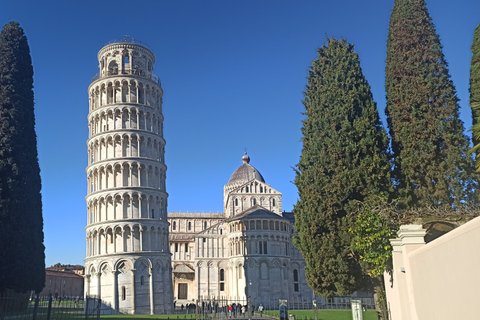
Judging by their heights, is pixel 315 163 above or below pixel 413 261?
above

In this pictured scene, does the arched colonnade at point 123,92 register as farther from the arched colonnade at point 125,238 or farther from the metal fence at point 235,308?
the metal fence at point 235,308

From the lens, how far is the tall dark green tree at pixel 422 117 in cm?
1866

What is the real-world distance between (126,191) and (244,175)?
34.5 meters

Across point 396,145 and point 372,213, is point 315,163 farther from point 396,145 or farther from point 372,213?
point 372,213

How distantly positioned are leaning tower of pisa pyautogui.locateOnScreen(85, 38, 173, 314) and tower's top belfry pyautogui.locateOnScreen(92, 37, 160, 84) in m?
0.10

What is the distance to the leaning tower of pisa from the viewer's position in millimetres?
42594

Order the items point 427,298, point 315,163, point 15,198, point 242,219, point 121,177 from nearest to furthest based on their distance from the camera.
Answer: point 427,298 → point 315,163 → point 15,198 → point 121,177 → point 242,219

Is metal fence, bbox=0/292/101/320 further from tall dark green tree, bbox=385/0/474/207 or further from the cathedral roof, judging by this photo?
the cathedral roof

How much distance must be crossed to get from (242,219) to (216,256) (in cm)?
726

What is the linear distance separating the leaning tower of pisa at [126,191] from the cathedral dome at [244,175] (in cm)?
2935

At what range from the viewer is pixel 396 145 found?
2141cm

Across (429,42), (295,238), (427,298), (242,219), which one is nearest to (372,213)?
(427,298)

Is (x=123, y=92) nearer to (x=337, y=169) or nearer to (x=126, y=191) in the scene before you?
(x=126, y=191)

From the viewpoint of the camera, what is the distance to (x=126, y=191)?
144 feet
